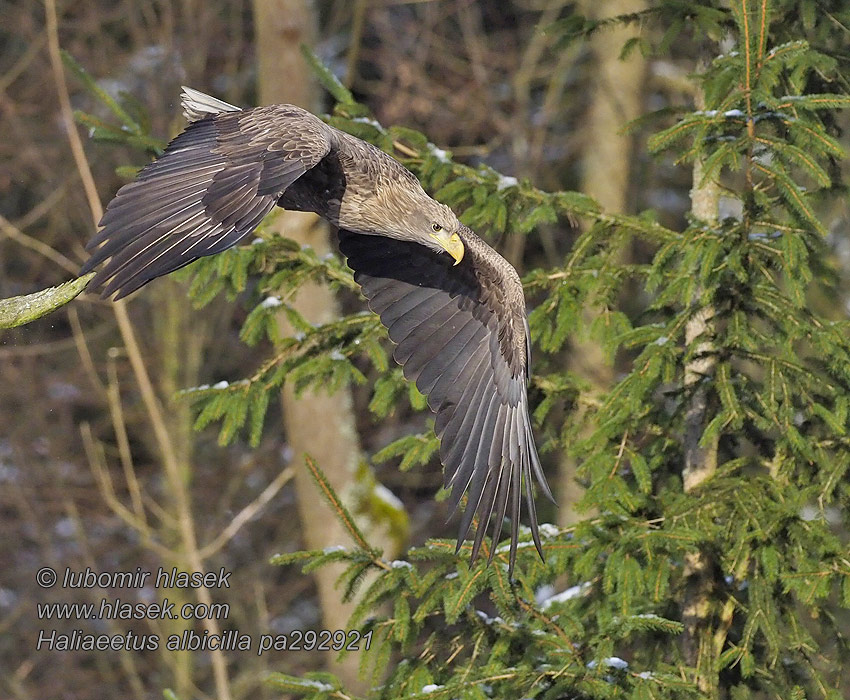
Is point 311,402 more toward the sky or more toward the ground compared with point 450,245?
more toward the ground

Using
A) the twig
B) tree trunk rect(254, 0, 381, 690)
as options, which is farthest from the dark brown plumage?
tree trunk rect(254, 0, 381, 690)

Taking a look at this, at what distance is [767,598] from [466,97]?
351 inches

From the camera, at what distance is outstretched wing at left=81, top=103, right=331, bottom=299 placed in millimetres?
3457

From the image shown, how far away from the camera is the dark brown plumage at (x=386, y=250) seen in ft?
11.8

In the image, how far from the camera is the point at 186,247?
3527 mm

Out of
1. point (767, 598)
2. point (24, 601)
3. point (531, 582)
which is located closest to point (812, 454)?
point (767, 598)

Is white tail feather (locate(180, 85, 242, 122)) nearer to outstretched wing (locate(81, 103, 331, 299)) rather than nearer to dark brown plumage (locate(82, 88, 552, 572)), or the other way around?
dark brown plumage (locate(82, 88, 552, 572))

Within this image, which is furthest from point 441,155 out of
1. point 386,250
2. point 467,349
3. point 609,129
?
point 609,129

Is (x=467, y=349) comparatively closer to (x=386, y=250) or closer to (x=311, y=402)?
(x=386, y=250)

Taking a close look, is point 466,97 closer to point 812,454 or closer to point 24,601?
point 24,601
